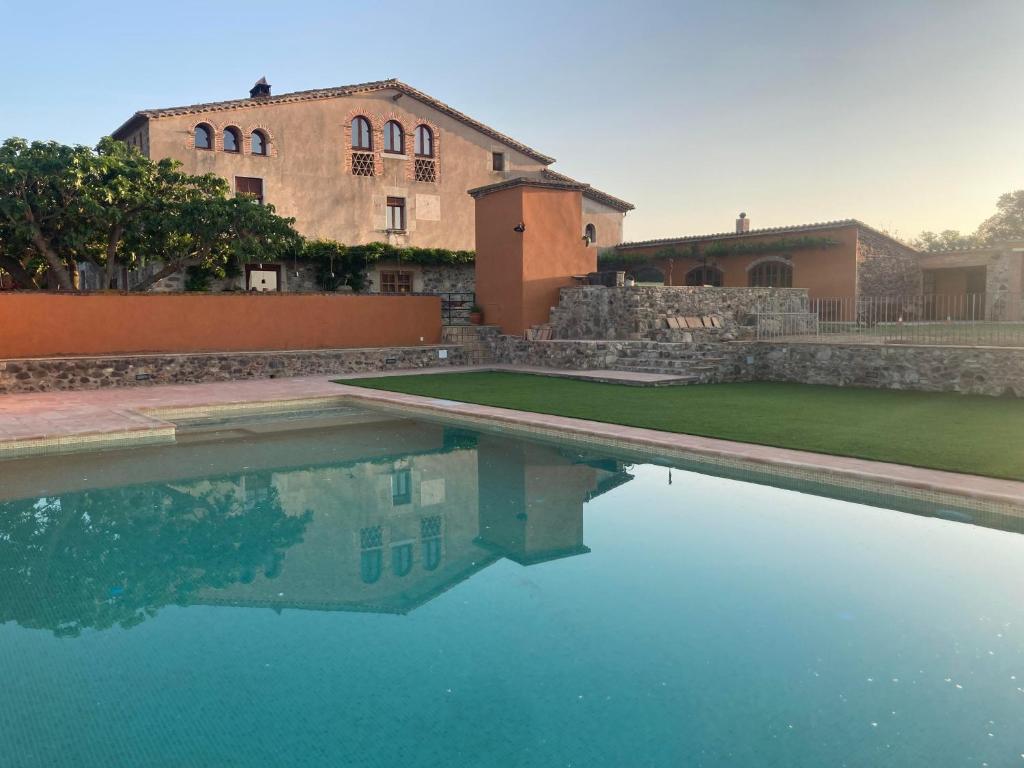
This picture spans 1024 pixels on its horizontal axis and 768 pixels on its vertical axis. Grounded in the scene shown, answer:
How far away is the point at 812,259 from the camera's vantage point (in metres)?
25.8

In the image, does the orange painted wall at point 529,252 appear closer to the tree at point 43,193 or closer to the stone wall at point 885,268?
the stone wall at point 885,268

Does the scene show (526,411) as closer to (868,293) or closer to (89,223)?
(89,223)

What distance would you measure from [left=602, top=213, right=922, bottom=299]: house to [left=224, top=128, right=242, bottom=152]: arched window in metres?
17.2

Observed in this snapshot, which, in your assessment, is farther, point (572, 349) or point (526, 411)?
point (572, 349)

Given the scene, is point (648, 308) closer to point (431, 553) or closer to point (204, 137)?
point (431, 553)

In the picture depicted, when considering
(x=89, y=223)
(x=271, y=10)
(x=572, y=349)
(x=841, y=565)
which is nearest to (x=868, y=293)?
(x=572, y=349)

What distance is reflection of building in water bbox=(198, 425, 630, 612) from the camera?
515 cm

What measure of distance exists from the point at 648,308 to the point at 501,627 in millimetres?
15798

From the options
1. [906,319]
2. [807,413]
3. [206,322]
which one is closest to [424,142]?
[206,322]

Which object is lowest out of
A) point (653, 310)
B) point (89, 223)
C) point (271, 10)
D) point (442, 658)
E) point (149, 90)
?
point (442, 658)

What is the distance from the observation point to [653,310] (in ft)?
64.0

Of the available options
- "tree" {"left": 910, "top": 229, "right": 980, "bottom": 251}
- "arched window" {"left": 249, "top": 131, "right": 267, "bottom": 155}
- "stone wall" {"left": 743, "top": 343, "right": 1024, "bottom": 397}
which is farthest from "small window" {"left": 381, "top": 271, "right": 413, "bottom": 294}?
"tree" {"left": 910, "top": 229, "right": 980, "bottom": 251}

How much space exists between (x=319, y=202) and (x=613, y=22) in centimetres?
1426

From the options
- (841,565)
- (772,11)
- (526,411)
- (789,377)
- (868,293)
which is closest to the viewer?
(841,565)
